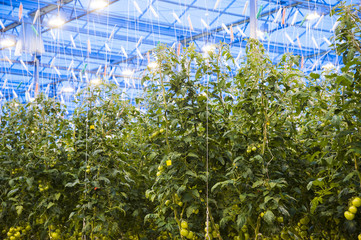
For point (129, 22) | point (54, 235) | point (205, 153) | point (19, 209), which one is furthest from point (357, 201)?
point (129, 22)

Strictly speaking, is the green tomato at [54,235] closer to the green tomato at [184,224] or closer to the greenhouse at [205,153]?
the greenhouse at [205,153]

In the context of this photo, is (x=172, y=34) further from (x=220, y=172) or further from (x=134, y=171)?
(x=220, y=172)

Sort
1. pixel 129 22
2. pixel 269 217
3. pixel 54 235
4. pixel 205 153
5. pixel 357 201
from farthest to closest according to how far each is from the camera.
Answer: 1. pixel 129 22
2. pixel 54 235
3. pixel 205 153
4. pixel 269 217
5. pixel 357 201

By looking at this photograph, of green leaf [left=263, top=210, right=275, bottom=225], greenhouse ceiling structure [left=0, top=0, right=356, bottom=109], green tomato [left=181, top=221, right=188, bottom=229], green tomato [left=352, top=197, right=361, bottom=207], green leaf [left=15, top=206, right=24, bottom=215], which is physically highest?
greenhouse ceiling structure [left=0, top=0, right=356, bottom=109]

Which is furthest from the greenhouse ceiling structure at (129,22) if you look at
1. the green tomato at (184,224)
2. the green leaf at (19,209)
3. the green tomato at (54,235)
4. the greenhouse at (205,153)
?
the green tomato at (184,224)

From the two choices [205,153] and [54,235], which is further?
[54,235]

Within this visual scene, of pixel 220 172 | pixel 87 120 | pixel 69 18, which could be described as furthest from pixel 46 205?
pixel 69 18

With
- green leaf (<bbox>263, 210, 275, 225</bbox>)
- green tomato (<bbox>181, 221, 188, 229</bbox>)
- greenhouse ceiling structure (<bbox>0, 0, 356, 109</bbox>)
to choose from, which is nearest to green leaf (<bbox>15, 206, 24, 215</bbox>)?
green tomato (<bbox>181, 221, 188, 229</bbox>)

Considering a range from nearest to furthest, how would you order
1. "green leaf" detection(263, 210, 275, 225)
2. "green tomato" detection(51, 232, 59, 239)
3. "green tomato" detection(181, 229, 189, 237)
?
"green leaf" detection(263, 210, 275, 225), "green tomato" detection(181, 229, 189, 237), "green tomato" detection(51, 232, 59, 239)

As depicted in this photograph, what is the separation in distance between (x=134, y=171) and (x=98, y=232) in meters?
0.52

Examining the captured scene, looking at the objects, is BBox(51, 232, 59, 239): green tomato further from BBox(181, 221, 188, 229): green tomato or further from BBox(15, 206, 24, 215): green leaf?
BBox(181, 221, 188, 229): green tomato

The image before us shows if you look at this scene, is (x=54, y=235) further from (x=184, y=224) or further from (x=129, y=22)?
(x=129, y=22)

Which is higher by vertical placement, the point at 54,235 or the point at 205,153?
the point at 205,153

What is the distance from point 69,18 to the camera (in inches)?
303
